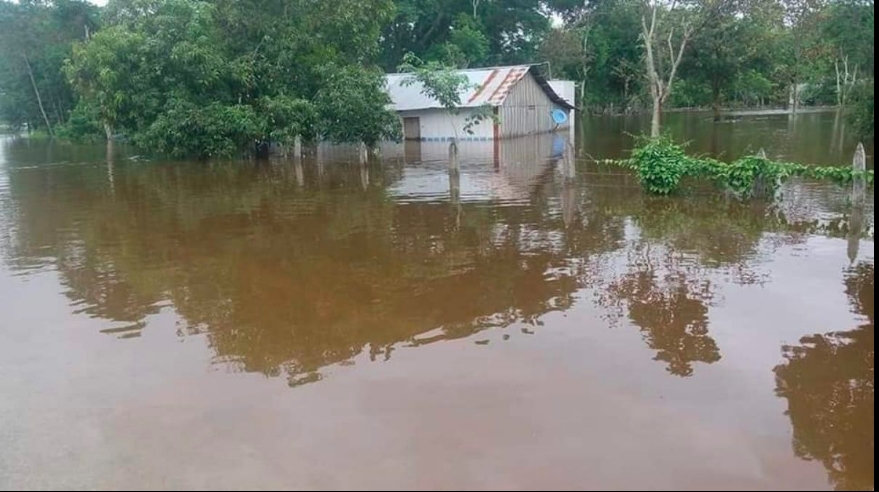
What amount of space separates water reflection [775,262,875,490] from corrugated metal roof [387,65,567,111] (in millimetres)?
24846

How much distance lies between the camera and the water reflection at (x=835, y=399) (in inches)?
199

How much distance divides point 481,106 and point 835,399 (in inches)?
1042

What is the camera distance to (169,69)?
24859 mm

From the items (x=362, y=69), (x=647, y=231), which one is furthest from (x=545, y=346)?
(x=362, y=69)

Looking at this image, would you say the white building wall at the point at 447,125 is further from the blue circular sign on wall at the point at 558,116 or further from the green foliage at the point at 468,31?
the green foliage at the point at 468,31

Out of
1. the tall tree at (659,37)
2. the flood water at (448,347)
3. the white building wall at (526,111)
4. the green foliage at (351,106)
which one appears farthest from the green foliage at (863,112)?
the white building wall at (526,111)

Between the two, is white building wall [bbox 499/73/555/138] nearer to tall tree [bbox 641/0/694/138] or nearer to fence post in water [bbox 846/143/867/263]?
tall tree [bbox 641/0/694/138]

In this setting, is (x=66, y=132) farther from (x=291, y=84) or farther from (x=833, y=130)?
(x=833, y=130)

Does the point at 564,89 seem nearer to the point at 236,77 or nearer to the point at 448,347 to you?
the point at 236,77

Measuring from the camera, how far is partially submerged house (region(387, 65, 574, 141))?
105 ft

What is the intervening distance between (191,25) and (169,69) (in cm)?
166

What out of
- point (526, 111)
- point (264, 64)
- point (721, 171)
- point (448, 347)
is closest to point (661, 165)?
point (721, 171)

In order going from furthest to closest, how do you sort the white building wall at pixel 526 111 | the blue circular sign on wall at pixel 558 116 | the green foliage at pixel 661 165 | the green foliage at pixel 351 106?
the blue circular sign on wall at pixel 558 116 → the white building wall at pixel 526 111 → the green foliage at pixel 351 106 → the green foliage at pixel 661 165

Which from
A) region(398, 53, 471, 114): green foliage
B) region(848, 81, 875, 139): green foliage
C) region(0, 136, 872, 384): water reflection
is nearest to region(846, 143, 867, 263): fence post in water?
region(0, 136, 872, 384): water reflection
